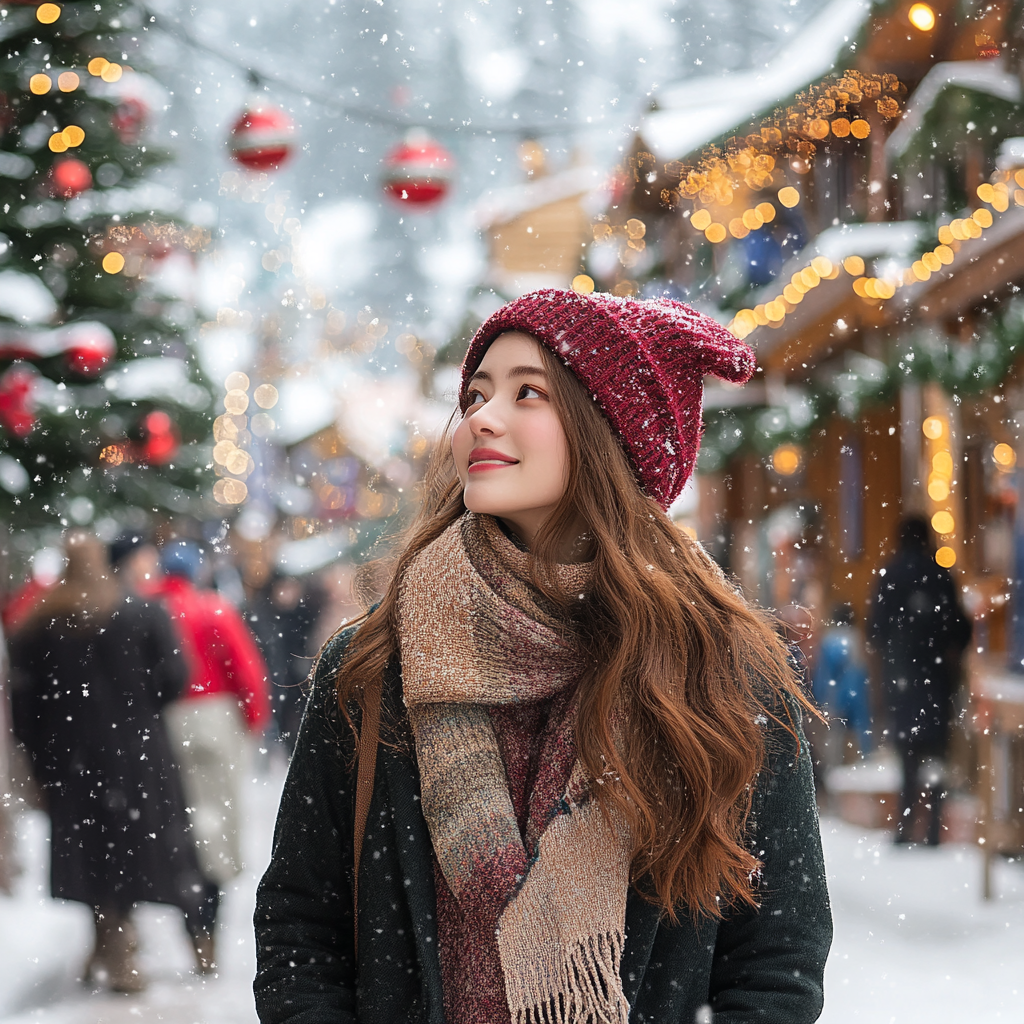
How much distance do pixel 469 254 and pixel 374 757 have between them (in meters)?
26.2

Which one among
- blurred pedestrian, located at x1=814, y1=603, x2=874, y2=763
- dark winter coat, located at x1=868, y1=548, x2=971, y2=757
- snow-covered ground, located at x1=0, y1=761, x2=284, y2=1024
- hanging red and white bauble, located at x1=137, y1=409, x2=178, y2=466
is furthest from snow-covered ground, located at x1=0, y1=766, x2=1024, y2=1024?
hanging red and white bauble, located at x1=137, y1=409, x2=178, y2=466

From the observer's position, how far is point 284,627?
37.2 ft

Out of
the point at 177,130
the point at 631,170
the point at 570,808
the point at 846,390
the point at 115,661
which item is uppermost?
the point at 177,130

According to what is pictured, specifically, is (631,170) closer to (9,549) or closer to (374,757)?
(9,549)

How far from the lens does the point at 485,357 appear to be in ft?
5.81

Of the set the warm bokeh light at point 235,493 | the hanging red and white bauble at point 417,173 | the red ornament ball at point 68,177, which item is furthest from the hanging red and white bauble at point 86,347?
the warm bokeh light at point 235,493

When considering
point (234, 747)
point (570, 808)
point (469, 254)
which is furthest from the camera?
point (469, 254)

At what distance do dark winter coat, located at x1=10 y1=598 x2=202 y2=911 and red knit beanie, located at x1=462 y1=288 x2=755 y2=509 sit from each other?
11.4ft

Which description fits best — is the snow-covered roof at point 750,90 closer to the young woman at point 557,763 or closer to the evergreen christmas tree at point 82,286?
the evergreen christmas tree at point 82,286

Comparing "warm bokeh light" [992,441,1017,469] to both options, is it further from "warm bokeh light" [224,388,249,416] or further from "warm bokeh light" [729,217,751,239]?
"warm bokeh light" [224,388,249,416]

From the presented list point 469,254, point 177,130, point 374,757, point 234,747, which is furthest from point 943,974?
point 469,254

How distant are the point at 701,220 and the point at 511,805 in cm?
1120

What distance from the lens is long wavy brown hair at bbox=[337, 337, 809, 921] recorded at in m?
1.58

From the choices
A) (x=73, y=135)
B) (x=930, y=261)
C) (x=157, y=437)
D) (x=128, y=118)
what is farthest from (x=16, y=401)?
(x=930, y=261)
